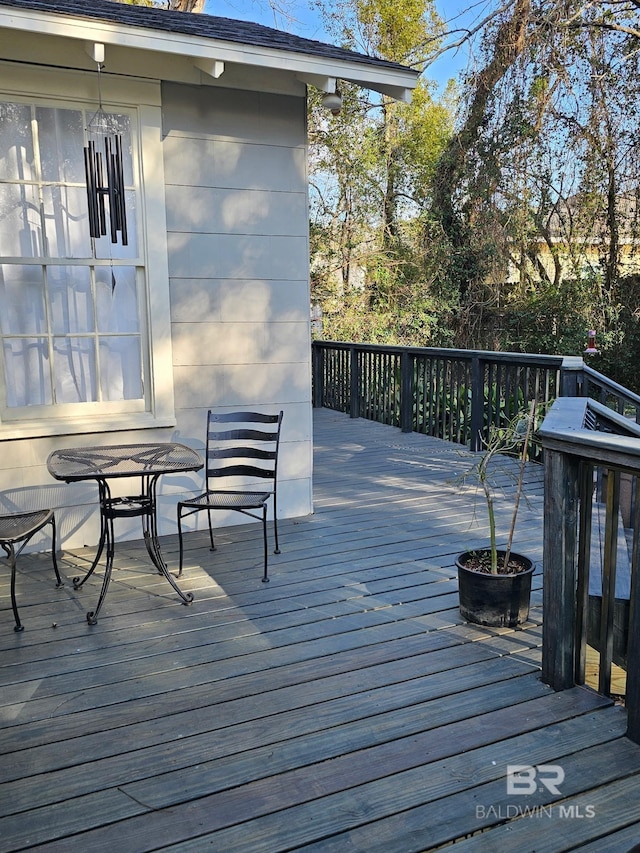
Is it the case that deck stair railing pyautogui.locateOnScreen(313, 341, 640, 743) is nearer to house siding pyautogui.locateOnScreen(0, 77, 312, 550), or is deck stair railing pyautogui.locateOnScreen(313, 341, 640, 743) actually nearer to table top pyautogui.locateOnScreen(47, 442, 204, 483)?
table top pyautogui.locateOnScreen(47, 442, 204, 483)

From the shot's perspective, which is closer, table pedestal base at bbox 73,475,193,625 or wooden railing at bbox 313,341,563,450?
table pedestal base at bbox 73,475,193,625

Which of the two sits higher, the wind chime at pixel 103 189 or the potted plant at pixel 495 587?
the wind chime at pixel 103 189

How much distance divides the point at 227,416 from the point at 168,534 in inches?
33.7

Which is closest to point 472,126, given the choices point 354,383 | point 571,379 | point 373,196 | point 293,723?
point 373,196

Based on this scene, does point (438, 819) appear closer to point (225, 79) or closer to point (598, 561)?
point (598, 561)

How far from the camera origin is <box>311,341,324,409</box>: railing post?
943cm

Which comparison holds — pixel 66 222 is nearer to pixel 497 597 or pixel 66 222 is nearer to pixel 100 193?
pixel 100 193

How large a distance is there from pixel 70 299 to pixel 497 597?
9.01ft

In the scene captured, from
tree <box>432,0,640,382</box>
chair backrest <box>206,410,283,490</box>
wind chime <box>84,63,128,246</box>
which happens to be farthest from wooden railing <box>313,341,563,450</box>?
tree <box>432,0,640,382</box>

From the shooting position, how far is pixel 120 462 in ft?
10.3

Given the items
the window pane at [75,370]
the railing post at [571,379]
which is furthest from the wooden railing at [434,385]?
the window pane at [75,370]

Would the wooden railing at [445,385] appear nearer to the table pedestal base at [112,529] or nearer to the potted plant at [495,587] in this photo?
the potted plant at [495,587]

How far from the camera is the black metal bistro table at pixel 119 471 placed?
295cm

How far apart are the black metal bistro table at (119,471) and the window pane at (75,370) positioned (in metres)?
0.57
